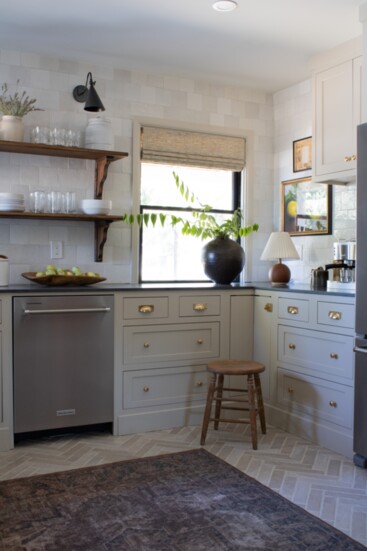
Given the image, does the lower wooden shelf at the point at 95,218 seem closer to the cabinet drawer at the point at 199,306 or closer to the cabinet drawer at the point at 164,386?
the cabinet drawer at the point at 199,306

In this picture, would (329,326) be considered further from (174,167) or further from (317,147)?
(174,167)

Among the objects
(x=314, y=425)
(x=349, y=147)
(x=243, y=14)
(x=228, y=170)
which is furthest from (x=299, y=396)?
(x=243, y=14)

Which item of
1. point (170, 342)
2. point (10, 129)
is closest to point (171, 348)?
point (170, 342)

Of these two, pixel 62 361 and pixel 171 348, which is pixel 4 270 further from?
pixel 171 348

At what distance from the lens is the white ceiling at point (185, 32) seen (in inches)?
121

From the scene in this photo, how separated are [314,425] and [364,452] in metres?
0.48

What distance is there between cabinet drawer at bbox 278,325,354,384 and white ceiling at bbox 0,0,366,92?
1818 millimetres

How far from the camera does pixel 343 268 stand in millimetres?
3375

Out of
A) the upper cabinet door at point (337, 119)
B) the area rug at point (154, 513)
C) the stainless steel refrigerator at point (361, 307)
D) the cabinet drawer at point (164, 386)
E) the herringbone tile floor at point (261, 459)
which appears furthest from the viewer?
the cabinet drawer at point (164, 386)

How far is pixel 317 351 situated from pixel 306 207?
1369mm

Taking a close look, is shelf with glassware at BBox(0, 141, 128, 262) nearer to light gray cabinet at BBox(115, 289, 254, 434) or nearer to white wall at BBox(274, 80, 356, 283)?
light gray cabinet at BBox(115, 289, 254, 434)

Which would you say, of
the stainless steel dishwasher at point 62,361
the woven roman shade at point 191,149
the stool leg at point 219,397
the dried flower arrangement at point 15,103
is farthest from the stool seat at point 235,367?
the dried flower arrangement at point 15,103

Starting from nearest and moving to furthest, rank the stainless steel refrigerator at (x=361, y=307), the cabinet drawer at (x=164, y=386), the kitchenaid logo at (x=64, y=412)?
the stainless steel refrigerator at (x=361, y=307)
the kitchenaid logo at (x=64, y=412)
the cabinet drawer at (x=164, y=386)

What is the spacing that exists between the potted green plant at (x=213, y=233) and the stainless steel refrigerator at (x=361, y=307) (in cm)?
120
